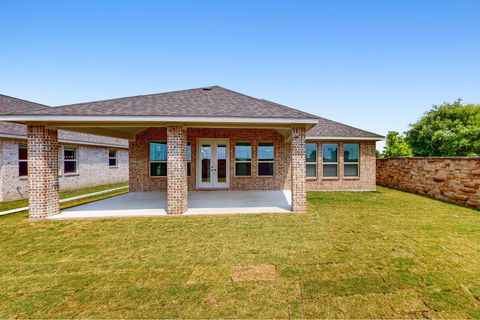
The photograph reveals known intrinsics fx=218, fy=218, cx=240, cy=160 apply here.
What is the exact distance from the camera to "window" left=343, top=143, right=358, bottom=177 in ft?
41.5

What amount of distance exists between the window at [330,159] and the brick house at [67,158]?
14289 millimetres

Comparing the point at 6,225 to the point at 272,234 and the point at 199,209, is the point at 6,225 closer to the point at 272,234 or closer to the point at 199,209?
the point at 199,209

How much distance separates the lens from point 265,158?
1191 centimetres

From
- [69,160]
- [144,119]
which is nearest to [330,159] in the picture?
[144,119]

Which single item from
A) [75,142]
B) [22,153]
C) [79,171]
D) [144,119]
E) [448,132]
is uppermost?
[448,132]

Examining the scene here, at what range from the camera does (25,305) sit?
2.79 m

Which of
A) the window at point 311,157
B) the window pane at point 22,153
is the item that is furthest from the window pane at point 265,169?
the window pane at point 22,153

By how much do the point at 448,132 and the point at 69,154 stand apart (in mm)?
34448

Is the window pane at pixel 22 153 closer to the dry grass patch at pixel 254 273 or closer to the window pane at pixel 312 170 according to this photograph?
the dry grass patch at pixel 254 273

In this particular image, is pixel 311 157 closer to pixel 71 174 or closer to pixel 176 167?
pixel 176 167

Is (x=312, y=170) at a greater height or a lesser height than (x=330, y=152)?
lesser

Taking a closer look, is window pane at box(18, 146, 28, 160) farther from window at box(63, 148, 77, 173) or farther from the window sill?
the window sill

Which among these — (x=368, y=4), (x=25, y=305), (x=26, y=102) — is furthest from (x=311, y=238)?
(x=26, y=102)

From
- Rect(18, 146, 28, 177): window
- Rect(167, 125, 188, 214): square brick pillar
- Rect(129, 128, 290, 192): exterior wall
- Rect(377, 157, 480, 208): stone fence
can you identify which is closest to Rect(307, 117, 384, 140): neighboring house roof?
Rect(129, 128, 290, 192): exterior wall
